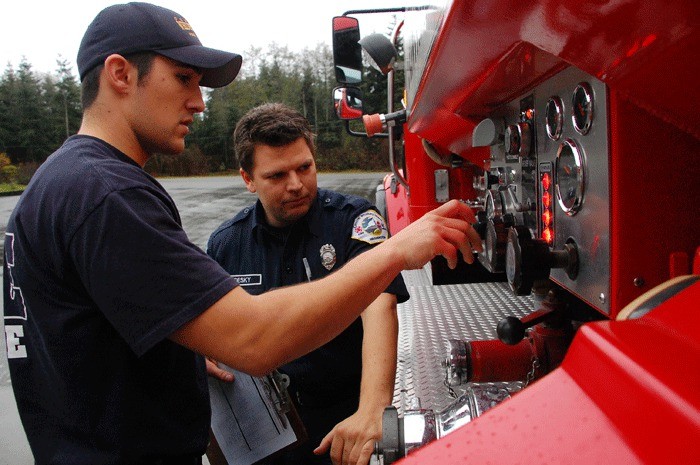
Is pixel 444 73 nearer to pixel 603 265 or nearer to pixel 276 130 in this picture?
pixel 603 265

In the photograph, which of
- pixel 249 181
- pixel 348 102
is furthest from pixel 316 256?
pixel 348 102

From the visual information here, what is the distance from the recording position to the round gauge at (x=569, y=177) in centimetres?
119

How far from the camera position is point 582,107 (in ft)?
3.91

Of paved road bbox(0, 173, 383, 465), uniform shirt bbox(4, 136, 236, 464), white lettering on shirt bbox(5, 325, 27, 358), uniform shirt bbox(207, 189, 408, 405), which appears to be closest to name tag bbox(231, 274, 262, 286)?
uniform shirt bbox(207, 189, 408, 405)

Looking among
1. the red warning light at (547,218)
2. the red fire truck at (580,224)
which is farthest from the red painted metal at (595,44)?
the red warning light at (547,218)

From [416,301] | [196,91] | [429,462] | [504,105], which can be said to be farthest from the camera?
[416,301]

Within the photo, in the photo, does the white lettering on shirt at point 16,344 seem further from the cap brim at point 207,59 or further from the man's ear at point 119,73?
the cap brim at point 207,59

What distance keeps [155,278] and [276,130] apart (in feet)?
3.54

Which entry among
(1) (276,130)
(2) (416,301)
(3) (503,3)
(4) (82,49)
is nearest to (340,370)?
(1) (276,130)

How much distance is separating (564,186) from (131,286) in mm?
884

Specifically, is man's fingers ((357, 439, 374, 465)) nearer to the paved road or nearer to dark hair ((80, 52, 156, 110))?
dark hair ((80, 52, 156, 110))

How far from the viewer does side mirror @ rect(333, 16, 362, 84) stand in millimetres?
3353

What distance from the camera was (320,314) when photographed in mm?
1166

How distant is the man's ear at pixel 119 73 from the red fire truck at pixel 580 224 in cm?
62
